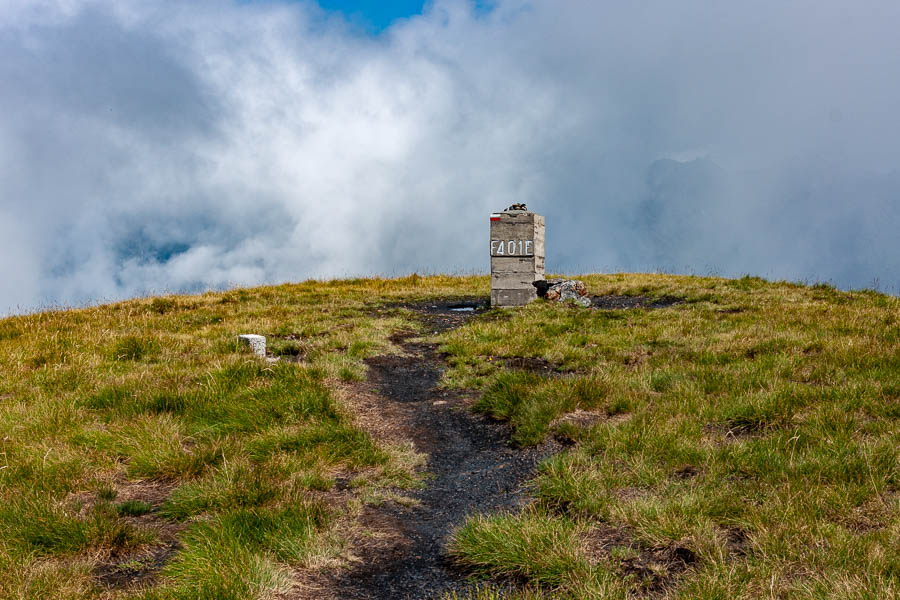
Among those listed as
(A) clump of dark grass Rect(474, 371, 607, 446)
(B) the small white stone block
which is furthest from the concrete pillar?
(A) clump of dark grass Rect(474, 371, 607, 446)

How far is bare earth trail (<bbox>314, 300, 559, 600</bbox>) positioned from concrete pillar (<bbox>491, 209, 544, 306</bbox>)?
8.88m

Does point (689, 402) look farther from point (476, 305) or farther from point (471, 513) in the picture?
point (476, 305)

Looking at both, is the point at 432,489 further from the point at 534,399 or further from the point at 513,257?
the point at 513,257

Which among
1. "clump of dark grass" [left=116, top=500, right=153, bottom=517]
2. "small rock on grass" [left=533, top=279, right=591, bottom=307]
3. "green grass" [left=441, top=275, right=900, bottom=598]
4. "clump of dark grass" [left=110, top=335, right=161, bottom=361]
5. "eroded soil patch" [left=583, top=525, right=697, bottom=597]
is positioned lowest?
"eroded soil patch" [left=583, top=525, right=697, bottom=597]

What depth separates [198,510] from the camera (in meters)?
5.26

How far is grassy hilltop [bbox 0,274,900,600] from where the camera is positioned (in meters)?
4.03

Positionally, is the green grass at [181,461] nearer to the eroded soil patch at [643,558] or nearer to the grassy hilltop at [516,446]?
the grassy hilltop at [516,446]

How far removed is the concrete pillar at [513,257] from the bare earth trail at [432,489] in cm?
888

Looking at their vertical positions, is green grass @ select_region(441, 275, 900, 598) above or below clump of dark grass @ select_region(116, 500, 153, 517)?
above

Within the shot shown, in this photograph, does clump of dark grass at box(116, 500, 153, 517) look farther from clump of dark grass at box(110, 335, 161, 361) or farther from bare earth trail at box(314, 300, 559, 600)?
clump of dark grass at box(110, 335, 161, 361)

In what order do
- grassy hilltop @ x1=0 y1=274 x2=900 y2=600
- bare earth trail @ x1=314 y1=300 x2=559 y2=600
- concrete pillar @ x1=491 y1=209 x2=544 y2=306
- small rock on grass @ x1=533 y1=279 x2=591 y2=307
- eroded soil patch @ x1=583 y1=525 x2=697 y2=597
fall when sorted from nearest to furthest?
eroded soil patch @ x1=583 y1=525 x2=697 y2=597 < grassy hilltop @ x1=0 y1=274 x2=900 y2=600 < bare earth trail @ x1=314 y1=300 x2=559 y2=600 < small rock on grass @ x1=533 y1=279 x2=591 y2=307 < concrete pillar @ x1=491 y1=209 x2=544 y2=306

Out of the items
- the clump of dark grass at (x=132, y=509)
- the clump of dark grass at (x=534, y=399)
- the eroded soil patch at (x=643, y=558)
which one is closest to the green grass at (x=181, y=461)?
the clump of dark grass at (x=132, y=509)

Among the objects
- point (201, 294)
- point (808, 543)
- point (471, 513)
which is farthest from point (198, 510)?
point (201, 294)

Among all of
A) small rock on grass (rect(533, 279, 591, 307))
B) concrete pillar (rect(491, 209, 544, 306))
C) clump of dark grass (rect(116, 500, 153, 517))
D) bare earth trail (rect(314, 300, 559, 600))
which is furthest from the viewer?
concrete pillar (rect(491, 209, 544, 306))
